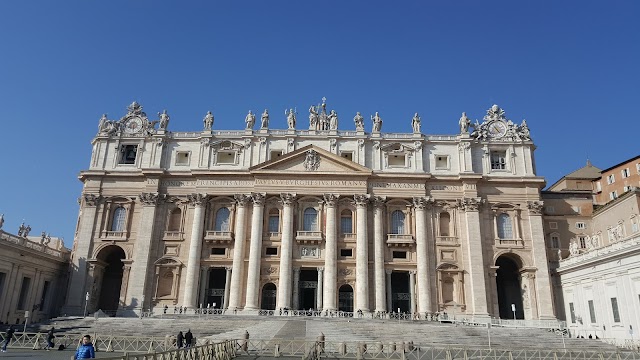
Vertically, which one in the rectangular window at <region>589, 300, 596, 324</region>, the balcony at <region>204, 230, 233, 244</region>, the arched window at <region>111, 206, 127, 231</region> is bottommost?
the rectangular window at <region>589, 300, 596, 324</region>

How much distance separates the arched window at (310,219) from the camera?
166 ft

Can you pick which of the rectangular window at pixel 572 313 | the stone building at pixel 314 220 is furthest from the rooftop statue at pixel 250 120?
the rectangular window at pixel 572 313

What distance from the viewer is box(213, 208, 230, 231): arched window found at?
168 feet

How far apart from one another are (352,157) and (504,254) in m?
19.0

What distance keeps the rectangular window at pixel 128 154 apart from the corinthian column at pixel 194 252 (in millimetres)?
8786

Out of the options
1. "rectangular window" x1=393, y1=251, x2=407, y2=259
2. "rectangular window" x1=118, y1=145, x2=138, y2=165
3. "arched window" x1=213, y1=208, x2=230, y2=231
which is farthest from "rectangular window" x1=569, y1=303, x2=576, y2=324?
"rectangular window" x1=118, y1=145, x2=138, y2=165

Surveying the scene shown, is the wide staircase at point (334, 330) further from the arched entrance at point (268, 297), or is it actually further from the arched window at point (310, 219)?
the arched window at point (310, 219)

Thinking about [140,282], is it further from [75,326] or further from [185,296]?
[75,326]

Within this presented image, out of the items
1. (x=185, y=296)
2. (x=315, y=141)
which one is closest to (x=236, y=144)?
(x=315, y=141)

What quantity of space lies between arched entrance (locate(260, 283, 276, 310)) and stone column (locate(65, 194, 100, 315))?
58.3ft

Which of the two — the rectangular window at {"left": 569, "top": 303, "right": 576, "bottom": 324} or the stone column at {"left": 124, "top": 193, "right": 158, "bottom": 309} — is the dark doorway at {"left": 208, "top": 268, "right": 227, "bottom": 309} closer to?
the stone column at {"left": 124, "top": 193, "right": 158, "bottom": 309}

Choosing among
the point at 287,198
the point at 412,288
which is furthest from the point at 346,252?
the point at 287,198

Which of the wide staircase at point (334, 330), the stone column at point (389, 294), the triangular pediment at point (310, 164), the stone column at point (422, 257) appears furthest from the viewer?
the triangular pediment at point (310, 164)

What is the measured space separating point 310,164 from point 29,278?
28.8m
